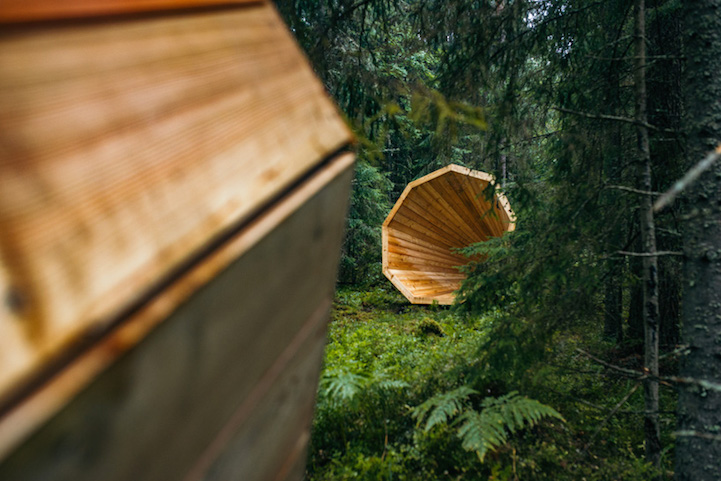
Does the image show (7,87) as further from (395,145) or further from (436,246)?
(395,145)

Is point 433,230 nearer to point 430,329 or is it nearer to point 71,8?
point 430,329

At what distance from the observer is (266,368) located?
0.65m

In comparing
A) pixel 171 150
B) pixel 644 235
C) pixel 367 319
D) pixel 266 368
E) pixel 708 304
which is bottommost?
pixel 367 319

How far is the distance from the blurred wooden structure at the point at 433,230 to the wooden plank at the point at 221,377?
6739 mm

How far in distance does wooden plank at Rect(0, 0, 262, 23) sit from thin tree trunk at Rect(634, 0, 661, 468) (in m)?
2.53

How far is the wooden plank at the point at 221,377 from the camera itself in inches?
14.5

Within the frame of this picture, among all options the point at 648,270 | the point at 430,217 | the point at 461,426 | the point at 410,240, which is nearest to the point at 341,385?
the point at 461,426

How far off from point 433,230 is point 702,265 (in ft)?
22.7

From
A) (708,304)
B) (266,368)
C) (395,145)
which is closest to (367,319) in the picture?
(708,304)

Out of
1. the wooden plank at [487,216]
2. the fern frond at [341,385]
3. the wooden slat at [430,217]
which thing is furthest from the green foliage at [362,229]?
the fern frond at [341,385]

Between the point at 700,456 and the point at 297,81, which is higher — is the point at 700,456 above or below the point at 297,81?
below

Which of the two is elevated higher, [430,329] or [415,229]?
[415,229]

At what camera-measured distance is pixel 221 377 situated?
536 millimetres

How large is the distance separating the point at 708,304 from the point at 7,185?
2.62 m
